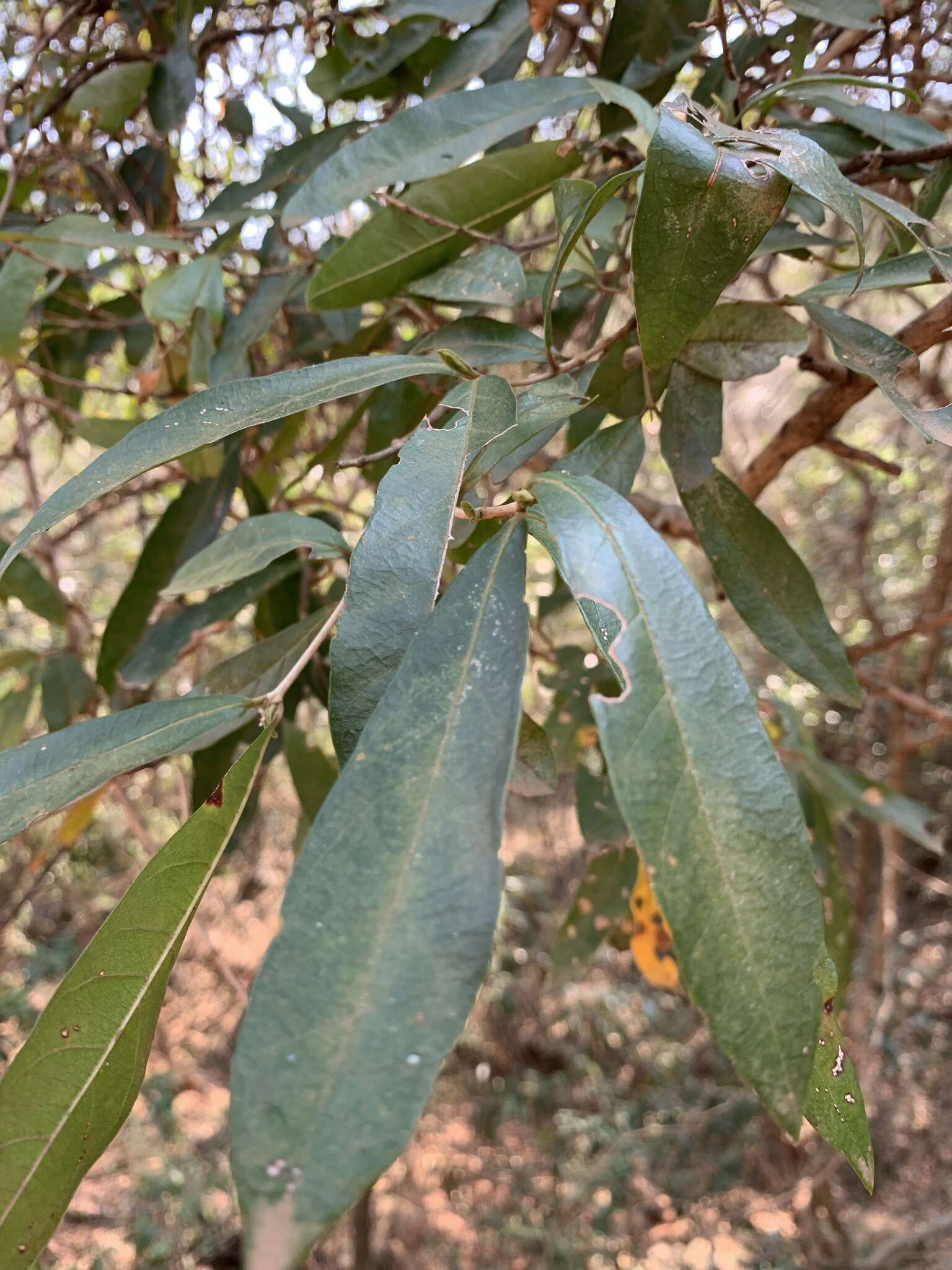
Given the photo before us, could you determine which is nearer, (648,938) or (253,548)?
(253,548)

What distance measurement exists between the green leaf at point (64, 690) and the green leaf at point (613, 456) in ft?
2.03

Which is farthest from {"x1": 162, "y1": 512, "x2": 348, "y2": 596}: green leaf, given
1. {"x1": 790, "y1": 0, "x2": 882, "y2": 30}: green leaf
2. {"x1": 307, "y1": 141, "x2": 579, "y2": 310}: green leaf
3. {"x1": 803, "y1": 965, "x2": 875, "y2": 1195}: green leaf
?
{"x1": 790, "y1": 0, "x2": 882, "y2": 30}: green leaf

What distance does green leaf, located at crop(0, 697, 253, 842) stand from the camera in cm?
40

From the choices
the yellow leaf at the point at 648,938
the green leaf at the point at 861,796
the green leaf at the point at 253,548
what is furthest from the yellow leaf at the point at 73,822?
the green leaf at the point at 861,796

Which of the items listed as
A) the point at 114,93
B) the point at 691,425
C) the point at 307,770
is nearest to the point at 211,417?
the point at 691,425

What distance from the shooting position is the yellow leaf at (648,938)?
108cm

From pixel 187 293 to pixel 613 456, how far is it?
1.27ft

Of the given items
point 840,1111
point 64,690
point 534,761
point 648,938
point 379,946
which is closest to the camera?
point 379,946

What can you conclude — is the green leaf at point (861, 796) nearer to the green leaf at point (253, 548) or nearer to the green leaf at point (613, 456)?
the green leaf at point (613, 456)

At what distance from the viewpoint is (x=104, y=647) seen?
→ 0.85 metres

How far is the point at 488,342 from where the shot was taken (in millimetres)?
636

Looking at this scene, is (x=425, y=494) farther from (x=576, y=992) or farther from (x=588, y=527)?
(x=576, y=992)

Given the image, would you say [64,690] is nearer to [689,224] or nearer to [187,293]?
[187,293]

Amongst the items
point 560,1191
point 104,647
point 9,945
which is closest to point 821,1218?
point 560,1191
